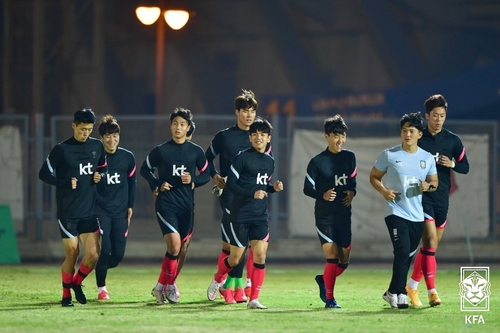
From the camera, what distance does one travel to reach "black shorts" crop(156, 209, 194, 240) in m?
13.4

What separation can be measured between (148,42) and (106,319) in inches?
1204

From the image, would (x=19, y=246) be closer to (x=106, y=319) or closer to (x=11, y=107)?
(x=106, y=319)

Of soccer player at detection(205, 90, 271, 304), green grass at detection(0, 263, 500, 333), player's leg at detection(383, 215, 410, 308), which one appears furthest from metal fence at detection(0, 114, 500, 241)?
player's leg at detection(383, 215, 410, 308)

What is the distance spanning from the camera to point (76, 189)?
1304 centimetres

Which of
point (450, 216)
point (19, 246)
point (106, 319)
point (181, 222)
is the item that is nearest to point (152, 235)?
point (19, 246)

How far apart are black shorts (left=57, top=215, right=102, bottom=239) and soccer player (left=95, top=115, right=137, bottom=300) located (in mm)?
797

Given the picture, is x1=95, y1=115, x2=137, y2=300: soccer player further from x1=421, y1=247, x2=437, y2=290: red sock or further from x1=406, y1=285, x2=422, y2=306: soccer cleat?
x1=421, y1=247, x2=437, y2=290: red sock

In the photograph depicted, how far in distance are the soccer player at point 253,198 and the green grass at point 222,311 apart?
0.58 m

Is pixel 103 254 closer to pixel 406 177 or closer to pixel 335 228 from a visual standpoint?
pixel 335 228

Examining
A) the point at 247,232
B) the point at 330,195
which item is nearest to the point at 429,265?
the point at 330,195

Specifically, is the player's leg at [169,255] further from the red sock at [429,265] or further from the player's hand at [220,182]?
the red sock at [429,265]

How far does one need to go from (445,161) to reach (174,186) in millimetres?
3125

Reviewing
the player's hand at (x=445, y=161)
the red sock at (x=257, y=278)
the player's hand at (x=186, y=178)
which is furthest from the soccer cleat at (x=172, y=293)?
the player's hand at (x=445, y=161)

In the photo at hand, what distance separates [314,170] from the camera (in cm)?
1283
